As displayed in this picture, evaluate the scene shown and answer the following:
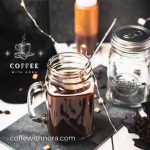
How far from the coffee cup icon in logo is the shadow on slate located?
13 centimetres

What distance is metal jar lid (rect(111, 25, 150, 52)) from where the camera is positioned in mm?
935

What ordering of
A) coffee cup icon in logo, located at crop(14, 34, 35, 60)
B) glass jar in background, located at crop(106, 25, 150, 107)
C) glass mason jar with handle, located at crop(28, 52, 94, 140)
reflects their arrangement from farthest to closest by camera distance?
coffee cup icon in logo, located at crop(14, 34, 35, 60)
glass jar in background, located at crop(106, 25, 150, 107)
glass mason jar with handle, located at crop(28, 52, 94, 140)

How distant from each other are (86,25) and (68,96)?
284 millimetres

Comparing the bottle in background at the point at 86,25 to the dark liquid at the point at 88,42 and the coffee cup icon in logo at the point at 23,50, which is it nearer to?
the dark liquid at the point at 88,42

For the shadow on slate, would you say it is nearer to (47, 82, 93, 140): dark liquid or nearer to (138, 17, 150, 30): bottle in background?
(47, 82, 93, 140): dark liquid

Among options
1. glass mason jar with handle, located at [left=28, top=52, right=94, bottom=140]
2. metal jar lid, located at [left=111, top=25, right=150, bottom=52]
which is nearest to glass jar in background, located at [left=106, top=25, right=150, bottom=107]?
metal jar lid, located at [left=111, top=25, right=150, bottom=52]

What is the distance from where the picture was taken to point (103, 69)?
42.4 inches

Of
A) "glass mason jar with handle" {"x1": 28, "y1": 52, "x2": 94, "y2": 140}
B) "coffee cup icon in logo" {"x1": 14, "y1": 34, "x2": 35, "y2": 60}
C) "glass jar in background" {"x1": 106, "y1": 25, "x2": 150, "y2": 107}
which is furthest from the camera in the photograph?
"coffee cup icon in logo" {"x1": 14, "y1": 34, "x2": 35, "y2": 60}

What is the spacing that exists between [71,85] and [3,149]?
0.17 meters

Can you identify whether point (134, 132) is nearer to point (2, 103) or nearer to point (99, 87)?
point (99, 87)

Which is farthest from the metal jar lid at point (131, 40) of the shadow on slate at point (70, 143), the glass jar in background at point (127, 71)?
the shadow on slate at point (70, 143)

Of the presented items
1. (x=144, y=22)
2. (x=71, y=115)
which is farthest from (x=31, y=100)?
(x=144, y=22)

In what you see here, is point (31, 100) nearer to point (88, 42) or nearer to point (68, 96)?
point (68, 96)

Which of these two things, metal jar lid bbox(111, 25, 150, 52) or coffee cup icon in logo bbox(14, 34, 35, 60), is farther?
coffee cup icon in logo bbox(14, 34, 35, 60)
